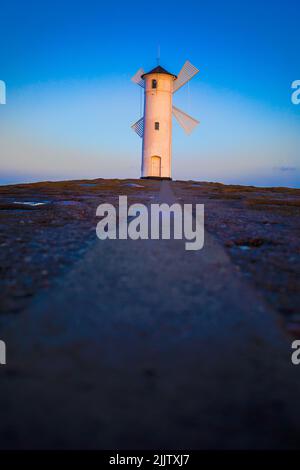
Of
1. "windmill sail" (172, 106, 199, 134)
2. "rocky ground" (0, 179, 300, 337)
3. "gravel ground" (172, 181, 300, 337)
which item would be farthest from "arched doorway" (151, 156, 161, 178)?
"gravel ground" (172, 181, 300, 337)

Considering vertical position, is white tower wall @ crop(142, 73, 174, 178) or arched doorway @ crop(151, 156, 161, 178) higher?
white tower wall @ crop(142, 73, 174, 178)

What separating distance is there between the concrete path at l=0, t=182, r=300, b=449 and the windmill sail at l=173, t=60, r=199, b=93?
32.8 metres

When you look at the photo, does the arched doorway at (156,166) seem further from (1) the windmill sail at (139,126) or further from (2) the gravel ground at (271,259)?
(2) the gravel ground at (271,259)

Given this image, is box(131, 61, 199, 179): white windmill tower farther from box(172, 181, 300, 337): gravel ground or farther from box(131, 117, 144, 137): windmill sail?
box(172, 181, 300, 337): gravel ground

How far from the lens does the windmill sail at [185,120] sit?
107 ft

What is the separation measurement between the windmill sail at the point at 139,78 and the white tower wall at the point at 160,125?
34.1 inches

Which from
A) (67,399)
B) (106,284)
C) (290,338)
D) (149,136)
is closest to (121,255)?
(106,284)

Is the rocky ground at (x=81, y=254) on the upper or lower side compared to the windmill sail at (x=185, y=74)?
lower

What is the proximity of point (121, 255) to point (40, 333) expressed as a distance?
1536mm

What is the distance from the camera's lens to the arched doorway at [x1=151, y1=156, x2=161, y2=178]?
99.2 ft

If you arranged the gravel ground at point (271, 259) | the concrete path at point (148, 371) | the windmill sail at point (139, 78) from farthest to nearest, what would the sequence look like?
the windmill sail at point (139, 78) < the gravel ground at point (271, 259) < the concrete path at point (148, 371)

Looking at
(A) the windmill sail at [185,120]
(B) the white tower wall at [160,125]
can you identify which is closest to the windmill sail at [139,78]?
(B) the white tower wall at [160,125]

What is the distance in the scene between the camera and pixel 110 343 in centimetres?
165

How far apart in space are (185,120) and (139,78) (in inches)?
219
